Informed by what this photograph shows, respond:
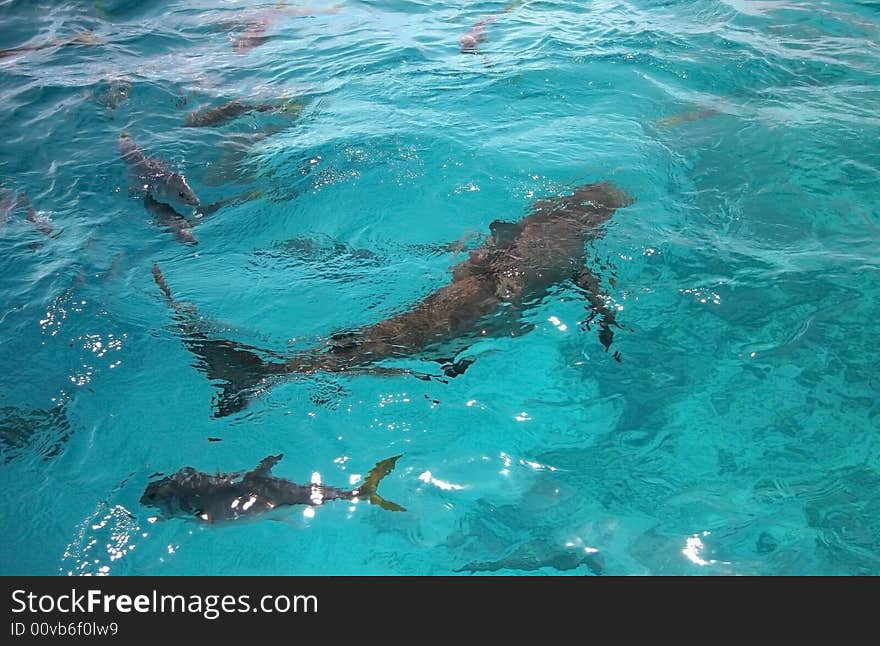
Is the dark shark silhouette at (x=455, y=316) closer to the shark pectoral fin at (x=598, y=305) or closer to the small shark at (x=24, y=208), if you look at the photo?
the shark pectoral fin at (x=598, y=305)

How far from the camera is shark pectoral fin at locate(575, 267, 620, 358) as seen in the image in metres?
5.60

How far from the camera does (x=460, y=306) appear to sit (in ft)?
18.6

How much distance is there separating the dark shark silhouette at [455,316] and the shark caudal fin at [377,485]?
909mm

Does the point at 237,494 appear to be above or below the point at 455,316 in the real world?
below

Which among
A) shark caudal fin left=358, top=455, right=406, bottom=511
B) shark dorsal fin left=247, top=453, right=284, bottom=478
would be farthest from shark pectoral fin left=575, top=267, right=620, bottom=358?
shark dorsal fin left=247, top=453, right=284, bottom=478

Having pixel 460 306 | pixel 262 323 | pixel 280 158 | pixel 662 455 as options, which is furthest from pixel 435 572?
pixel 280 158

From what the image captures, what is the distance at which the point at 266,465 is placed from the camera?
15.9 feet

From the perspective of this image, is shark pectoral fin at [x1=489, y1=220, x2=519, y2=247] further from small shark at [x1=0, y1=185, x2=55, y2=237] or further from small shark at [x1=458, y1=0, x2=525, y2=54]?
small shark at [x1=458, y1=0, x2=525, y2=54]

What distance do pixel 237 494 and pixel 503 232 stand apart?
374cm

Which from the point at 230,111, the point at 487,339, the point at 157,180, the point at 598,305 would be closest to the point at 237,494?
the point at 487,339

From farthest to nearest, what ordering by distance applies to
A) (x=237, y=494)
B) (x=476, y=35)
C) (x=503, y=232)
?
(x=476, y=35), (x=503, y=232), (x=237, y=494)

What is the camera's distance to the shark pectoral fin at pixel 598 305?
18.4ft

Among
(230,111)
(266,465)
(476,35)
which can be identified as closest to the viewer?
(266,465)

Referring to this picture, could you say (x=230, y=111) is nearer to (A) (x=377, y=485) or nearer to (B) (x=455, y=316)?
(B) (x=455, y=316)
